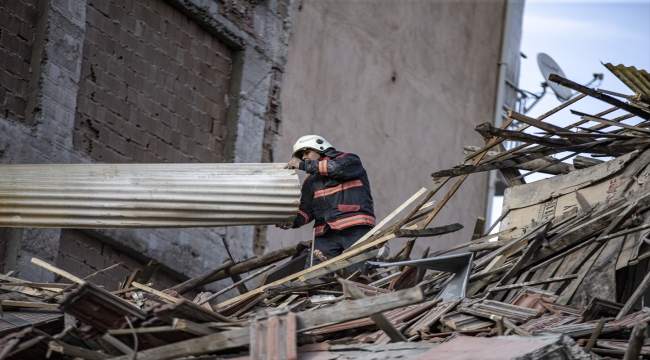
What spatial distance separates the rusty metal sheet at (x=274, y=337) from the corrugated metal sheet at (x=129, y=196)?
3134 millimetres

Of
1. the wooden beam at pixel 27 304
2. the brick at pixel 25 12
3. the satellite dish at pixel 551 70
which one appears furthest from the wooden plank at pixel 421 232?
the satellite dish at pixel 551 70

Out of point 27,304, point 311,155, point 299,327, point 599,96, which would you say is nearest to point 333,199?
point 311,155

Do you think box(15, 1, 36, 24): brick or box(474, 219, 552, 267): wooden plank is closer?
box(474, 219, 552, 267): wooden plank

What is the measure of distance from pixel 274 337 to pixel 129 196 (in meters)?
3.32

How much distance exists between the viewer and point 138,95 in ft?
40.5

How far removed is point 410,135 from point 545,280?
30.7ft

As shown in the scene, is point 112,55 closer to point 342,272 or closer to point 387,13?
point 342,272

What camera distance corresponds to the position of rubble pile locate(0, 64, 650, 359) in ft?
18.6

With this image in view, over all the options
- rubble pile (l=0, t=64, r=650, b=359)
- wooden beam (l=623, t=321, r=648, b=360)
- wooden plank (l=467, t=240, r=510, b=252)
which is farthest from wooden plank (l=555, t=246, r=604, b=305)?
wooden beam (l=623, t=321, r=648, b=360)

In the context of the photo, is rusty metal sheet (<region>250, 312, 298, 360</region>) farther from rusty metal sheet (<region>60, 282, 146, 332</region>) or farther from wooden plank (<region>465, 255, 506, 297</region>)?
wooden plank (<region>465, 255, 506, 297</region>)

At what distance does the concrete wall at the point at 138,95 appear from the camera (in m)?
10.8

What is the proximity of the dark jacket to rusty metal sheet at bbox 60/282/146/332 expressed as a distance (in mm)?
4015

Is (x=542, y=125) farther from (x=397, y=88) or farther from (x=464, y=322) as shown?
(x=397, y=88)

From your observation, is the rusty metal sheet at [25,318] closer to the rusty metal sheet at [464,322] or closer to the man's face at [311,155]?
the rusty metal sheet at [464,322]
